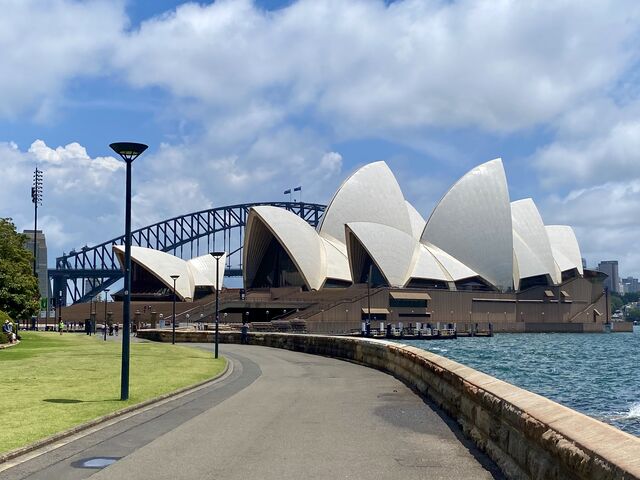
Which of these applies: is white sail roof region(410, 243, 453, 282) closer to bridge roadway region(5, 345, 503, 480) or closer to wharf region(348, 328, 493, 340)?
wharf region(348, 328, 493, 340)

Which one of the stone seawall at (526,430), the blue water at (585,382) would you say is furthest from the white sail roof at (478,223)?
the stone seawall at (526,430)

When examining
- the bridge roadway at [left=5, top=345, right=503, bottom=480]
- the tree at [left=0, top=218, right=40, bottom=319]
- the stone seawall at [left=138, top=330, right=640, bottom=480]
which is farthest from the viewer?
the tree at [left=0, top=218, right=40, bottom=319]

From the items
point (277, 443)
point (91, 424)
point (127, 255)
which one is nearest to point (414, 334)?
point (127, 255)

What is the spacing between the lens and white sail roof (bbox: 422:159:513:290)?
109m

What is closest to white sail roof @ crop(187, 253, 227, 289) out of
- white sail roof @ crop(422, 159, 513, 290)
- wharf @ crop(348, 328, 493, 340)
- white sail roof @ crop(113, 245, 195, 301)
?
white sail roof @ crop(113, 245, 195, 301)

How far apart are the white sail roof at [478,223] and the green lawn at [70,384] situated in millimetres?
82023

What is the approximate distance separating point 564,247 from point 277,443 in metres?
133

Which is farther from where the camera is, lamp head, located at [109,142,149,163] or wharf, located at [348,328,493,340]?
wharf, located at [348,328,493,340]

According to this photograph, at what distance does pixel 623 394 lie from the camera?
29.8m

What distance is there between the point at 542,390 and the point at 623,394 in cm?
313

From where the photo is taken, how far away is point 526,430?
768cm

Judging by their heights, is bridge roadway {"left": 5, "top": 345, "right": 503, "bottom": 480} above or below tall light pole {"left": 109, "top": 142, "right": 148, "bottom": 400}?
below

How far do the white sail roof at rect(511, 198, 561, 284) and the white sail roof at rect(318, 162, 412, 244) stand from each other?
19.6 metres

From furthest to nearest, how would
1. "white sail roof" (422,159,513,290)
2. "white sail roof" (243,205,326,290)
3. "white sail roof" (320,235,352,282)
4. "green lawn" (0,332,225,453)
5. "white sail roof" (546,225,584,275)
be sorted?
"white sail roof" (546,225,584,275)
"white sail roof" (320,235,352,282)
"white sail roof" (243,205,326,290)
"white sail roof" (422,159,513,290)
"green lawn" (0,332,225,453)
